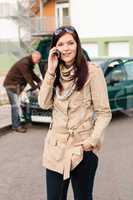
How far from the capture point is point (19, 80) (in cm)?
1070

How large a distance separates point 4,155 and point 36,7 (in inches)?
1404

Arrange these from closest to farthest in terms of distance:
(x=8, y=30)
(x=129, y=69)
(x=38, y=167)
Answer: (x=38, y=167)
(x=129, y=69)
(x=8, y=30)

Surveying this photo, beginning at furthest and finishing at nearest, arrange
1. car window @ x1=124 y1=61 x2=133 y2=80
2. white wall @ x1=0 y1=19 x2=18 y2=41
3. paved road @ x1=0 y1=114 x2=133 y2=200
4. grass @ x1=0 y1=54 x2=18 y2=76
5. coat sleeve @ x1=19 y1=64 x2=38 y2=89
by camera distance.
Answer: white wall @ x1=0 y1=19 x2=18 y2=41, grass @ x1=0 y1=54 x2=18 y2=76, car window @ x1=124 y1=61 x2=133 y2=80, coat sleeve @ x1=19 y1=64 x2=38 y2=89, paved road @ x1=0 y1=114 x2=133 y2=200

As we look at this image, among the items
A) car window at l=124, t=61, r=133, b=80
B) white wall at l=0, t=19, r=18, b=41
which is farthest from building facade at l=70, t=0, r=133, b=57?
car window at l=124, t=61, r=133, b=80

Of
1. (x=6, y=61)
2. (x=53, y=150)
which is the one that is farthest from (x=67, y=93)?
(x=6, y=61)

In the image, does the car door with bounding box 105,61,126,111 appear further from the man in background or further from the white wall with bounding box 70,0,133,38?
the white wall with bounding box 70,0,133,38

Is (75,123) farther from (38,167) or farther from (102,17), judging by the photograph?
(102,17)

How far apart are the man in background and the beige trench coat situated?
7.09 meters

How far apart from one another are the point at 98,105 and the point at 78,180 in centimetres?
53

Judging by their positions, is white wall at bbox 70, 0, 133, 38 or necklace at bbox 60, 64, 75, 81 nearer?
necklace at bbox 60, 64, 75, 81

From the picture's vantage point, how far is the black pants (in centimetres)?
339

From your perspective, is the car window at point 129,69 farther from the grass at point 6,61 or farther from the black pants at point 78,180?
the grass at point 6,61

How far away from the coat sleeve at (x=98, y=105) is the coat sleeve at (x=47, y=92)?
268 millimetres

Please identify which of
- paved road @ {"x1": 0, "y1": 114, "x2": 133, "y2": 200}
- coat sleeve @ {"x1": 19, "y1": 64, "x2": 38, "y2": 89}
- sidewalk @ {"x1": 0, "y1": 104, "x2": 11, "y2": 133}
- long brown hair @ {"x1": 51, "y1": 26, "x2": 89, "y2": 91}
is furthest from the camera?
sidewalk @ {"x1": 0, "y1": 104, "x2": 11, "y2": 133}
